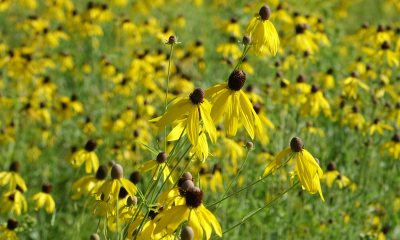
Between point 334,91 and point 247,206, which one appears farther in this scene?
point 334,91

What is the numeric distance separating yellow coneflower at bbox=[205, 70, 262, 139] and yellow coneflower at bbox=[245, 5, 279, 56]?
201 millimetres

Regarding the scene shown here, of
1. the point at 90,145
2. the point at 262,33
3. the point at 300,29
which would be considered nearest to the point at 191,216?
the point at 262,33

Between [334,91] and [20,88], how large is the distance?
350 centimetres

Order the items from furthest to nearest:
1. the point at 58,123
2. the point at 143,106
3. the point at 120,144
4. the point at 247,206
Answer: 1. the point at 58,123
2. the point at 143,106
3. the point at 120,144
4. the point at 247,206

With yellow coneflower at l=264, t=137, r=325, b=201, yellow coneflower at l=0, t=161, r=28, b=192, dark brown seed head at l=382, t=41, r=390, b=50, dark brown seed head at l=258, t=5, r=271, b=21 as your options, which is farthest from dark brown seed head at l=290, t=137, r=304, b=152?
dark brown seed head at l=382, t=41, r=390, b=50

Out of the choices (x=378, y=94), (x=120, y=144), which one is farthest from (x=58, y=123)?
(x=378, y=94)

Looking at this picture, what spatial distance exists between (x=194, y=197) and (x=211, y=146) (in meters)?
1.87

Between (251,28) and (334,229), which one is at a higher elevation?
(251,28)

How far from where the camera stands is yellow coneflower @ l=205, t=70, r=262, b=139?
4.52 feet

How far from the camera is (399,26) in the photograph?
4277 millimetres

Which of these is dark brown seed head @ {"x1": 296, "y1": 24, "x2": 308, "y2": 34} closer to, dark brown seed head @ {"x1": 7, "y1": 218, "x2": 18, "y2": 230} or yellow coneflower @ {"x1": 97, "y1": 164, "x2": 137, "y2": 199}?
yellow coneflower @ {"x1": 97, "y1": 164, "x2": 137, "y2": 199}

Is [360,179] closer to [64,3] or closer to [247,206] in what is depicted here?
[247,206]

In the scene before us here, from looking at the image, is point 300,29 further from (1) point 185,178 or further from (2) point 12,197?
(2) point 12,197

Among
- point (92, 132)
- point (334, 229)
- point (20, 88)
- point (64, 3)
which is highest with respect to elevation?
point (64, 3)
